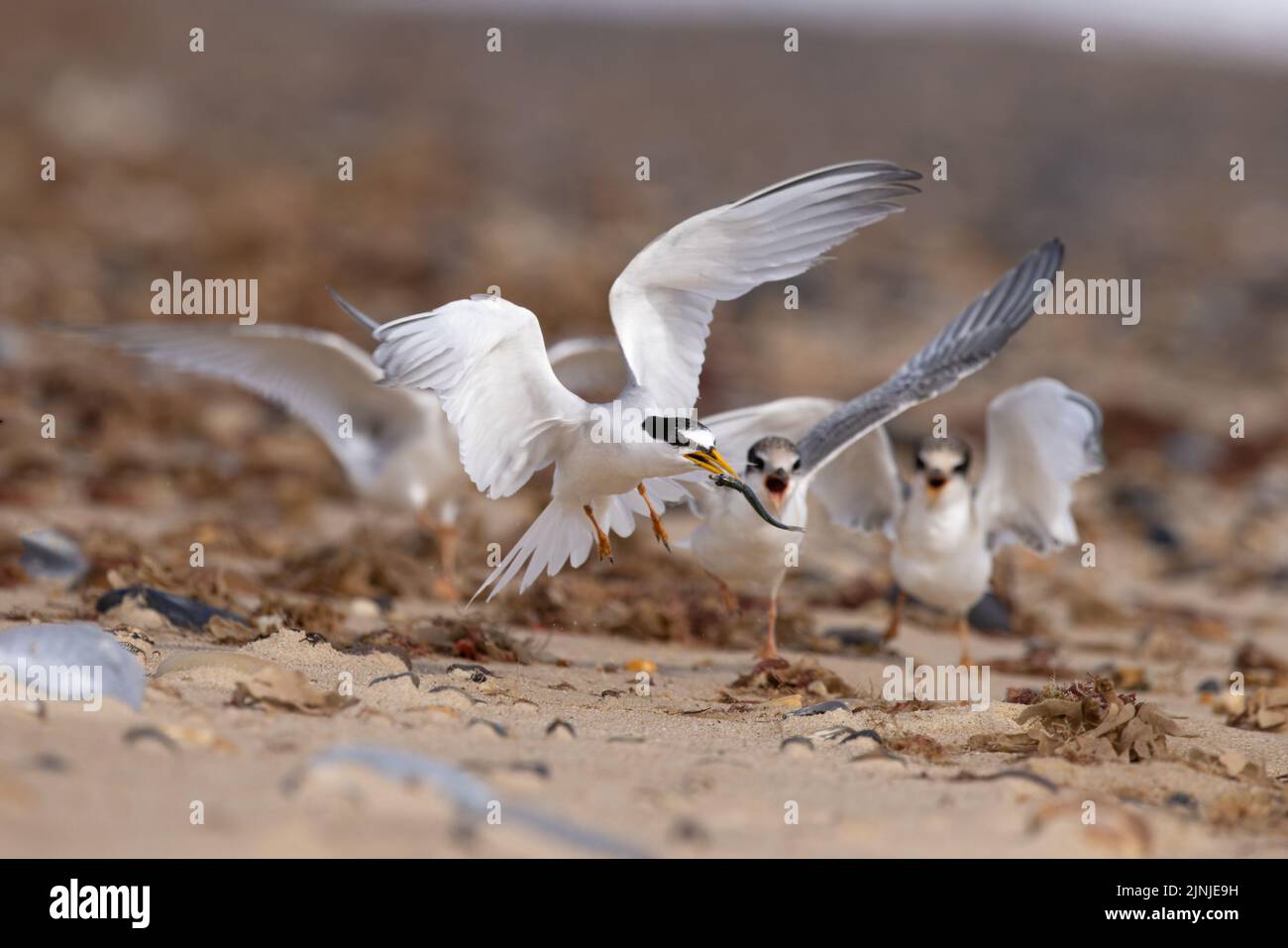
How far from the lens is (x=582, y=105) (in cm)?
4022

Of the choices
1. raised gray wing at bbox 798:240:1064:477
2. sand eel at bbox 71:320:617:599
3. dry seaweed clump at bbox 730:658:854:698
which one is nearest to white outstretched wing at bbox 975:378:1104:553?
raised gray wing at bbox 798:240:1064:477

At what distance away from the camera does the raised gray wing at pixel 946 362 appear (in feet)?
22.6

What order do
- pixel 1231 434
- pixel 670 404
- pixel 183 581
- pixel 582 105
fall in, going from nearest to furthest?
pixel 670 404 → pixel 183 581 → pixel 1231 434 → pixel 582 105

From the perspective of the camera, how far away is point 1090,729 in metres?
5.04

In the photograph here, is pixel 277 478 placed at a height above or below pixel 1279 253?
below

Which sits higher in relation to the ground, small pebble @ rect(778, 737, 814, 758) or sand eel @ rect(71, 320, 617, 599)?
sand eel @ rect(71, 320, 617, 599)

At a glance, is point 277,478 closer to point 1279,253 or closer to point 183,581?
point 183,581

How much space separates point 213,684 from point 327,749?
1141 mm

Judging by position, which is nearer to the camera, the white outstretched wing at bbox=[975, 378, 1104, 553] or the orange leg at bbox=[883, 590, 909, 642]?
the white outstretched wing at bbox=[975, 378, 1104, 553]

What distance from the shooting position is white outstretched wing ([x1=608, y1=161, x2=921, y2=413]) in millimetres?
5723

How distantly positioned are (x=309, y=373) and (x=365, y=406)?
456 millimetres

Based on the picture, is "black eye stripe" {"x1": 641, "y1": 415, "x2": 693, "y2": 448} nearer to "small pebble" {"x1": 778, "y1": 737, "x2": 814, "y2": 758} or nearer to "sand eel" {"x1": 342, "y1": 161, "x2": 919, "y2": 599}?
"sand eel" {"x1": 342, "y1": 161, "x2": 919, "y2": 599}

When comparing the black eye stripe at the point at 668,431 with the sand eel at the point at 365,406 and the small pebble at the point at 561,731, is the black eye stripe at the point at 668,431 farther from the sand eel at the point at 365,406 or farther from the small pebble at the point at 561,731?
the sand eel at the point at 365,406
